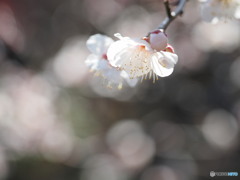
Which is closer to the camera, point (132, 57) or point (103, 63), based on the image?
point (132, 57)

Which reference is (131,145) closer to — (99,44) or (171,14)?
(99,44)

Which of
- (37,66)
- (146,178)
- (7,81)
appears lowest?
(146,178)

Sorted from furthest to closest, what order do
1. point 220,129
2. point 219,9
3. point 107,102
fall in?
point 107,102 → point 220,129 → point 219,9

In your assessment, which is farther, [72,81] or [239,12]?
[72,81]

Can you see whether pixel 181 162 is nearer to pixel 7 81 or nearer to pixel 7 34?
pixel 7 81

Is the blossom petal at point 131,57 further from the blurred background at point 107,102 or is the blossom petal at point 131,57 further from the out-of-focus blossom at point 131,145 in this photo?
the out-of-focus blossom at point 131,145

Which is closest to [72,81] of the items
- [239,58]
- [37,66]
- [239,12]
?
[37,66]

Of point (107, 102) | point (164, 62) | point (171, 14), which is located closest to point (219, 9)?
point (171, 14)

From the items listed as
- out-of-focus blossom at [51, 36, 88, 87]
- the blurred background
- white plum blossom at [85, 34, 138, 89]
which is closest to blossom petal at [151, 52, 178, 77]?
white plum blossom at [85, 34, 138, 89]
